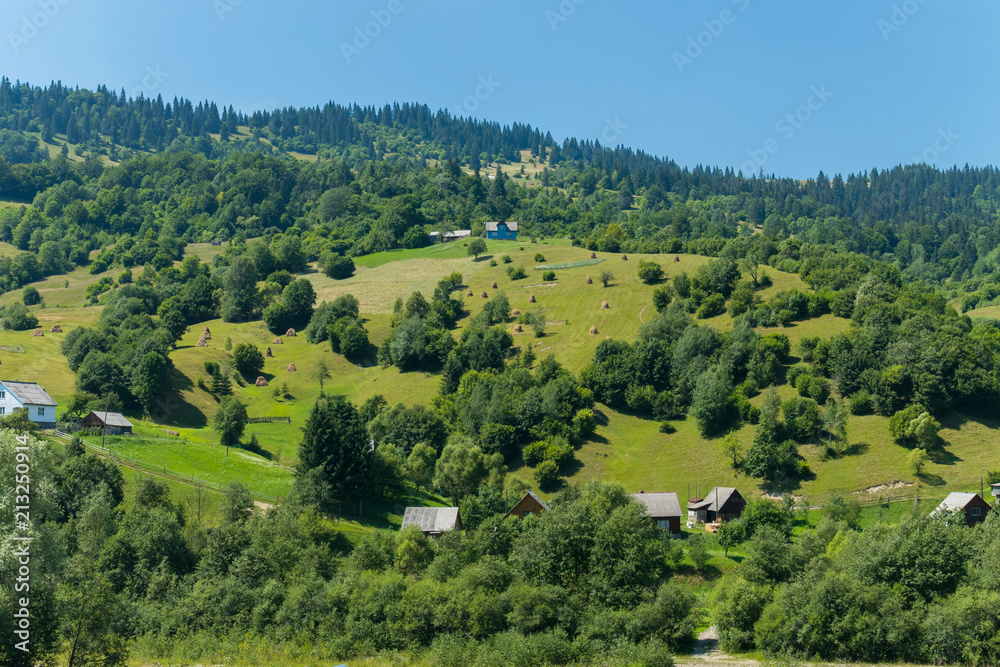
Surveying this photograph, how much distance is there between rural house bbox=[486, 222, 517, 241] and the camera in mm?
159375

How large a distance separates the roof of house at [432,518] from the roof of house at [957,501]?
29776 millimetres

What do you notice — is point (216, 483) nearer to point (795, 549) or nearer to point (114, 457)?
point (114, 457)

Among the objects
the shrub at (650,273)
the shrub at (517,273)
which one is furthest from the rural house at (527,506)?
the shrub at (517,273)

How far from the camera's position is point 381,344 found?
104 m

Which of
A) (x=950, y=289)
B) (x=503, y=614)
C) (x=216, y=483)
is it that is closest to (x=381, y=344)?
(x=216, y=483)

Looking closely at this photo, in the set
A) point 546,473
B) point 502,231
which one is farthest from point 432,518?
point 502,231

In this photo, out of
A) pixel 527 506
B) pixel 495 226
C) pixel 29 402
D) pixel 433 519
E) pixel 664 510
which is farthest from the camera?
pixel 495 226

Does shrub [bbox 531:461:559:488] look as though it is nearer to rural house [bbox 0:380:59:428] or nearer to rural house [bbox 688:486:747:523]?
rural house [bbox 688:486:747:523]

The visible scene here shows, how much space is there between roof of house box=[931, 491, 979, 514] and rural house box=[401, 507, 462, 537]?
29680 millimetres

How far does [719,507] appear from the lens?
61.8 m

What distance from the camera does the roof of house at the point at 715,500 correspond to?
62.0 metres

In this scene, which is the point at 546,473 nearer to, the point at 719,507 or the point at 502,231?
the point at 719,507

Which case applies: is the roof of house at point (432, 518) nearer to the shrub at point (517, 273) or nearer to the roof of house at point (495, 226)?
the shrub at point (517, 273)

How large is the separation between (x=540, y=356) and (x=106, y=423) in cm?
4212
